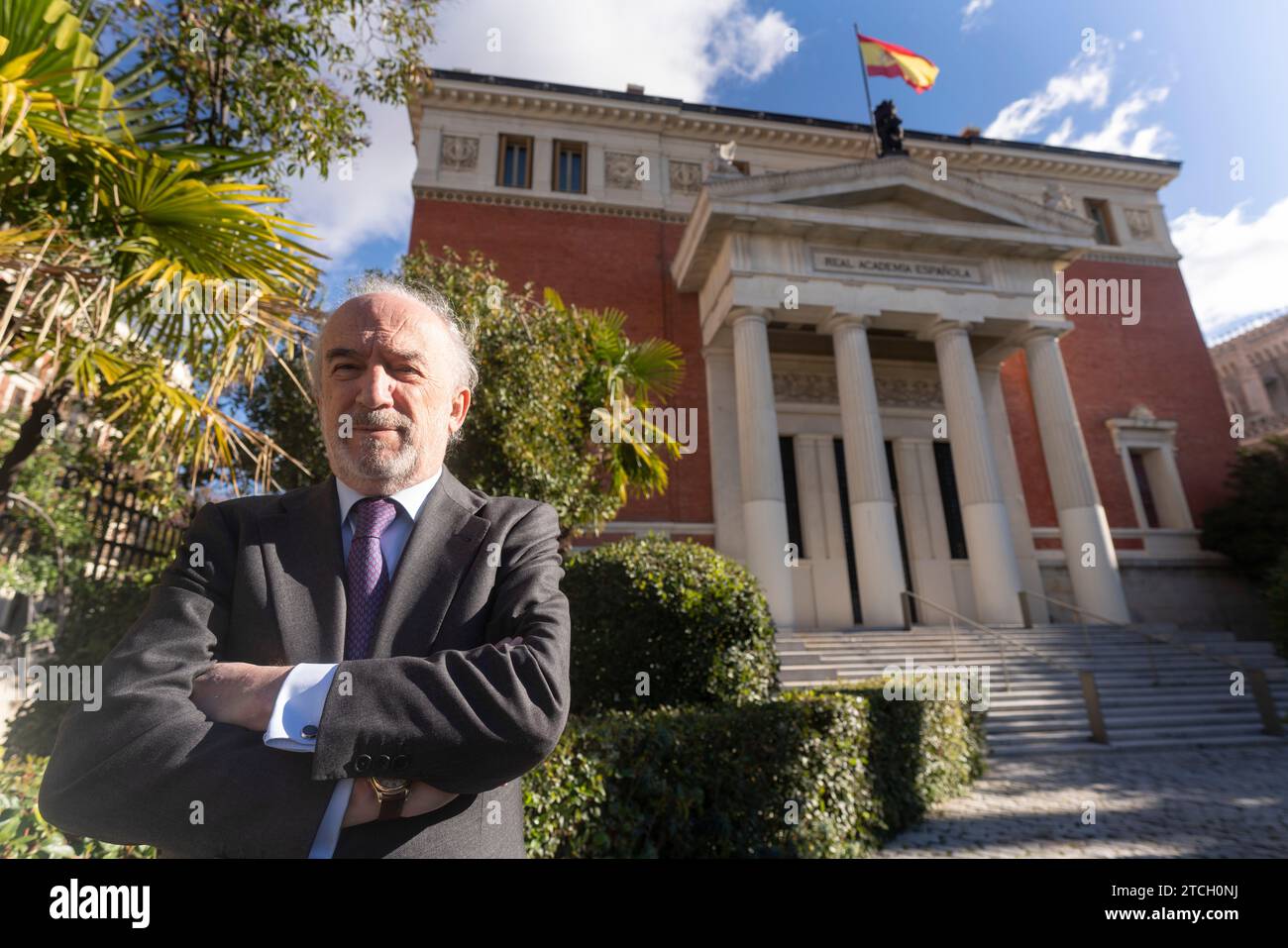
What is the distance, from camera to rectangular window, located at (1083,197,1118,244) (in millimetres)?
20016

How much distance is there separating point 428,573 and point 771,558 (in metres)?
11.0

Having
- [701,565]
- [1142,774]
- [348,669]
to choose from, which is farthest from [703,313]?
[348,669]

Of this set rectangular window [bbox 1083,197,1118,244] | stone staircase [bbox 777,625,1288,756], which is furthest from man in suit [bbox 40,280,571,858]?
rectangular window [bbox 1083,197,1118,244]

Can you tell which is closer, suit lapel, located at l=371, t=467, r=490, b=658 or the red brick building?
suit lapel, located at l=371, t=467, r=490, b=658

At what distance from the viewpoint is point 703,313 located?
1577cm

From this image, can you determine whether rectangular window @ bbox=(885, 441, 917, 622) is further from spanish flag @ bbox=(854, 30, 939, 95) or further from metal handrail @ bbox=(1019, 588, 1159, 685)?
spanish flag @ bbox=(854, 30, 939, 95)

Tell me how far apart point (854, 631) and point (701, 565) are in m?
6.76

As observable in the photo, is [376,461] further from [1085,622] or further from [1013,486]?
[1013,486]

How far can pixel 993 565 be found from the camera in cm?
1265

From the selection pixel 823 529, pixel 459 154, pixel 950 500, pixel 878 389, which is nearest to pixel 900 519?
pixel 950 500

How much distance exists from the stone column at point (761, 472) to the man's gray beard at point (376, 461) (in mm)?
10591

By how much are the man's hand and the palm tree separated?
277cm

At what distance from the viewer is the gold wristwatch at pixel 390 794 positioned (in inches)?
45.5
